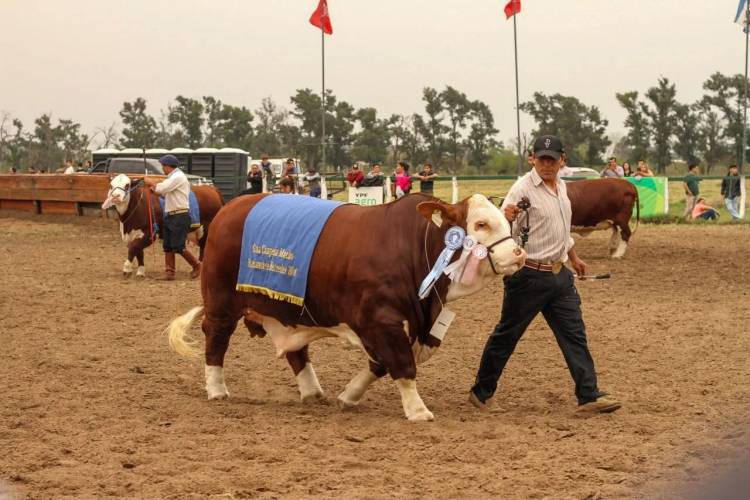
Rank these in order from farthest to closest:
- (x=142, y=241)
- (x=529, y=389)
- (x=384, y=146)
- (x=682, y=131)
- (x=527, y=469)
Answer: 1. (x=384, y=146)
2. (x=682, y=131)
3. (x=142, y=241)
4. (x=529, y=389)
5. (x=527, y=469)

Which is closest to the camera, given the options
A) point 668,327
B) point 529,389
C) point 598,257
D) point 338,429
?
point 338,429

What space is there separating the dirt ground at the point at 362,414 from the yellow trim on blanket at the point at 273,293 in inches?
29.7

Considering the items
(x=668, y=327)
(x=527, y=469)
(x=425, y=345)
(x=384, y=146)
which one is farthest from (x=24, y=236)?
(x=384, y=146)

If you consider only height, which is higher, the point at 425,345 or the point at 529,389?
the point at 425,345

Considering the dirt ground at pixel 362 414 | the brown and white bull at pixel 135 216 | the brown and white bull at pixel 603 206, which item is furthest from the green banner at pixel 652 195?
the brown and white bull at pixel 135 216

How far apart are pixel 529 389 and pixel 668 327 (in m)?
3.20

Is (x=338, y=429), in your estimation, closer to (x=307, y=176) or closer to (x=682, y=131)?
(x=307, y=176)

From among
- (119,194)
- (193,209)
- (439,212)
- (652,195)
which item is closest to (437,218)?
(439,212)

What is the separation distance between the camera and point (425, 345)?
23.3ft

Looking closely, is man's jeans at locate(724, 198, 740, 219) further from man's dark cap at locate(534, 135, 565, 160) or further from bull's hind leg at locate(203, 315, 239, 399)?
bull's hind leg at locate(203, 315, 239, 399)

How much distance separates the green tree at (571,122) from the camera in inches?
2315

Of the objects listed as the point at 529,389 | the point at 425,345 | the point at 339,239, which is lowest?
the point at 529,389

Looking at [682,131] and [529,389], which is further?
[682,131]

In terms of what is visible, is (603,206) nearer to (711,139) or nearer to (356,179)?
(356,179)
